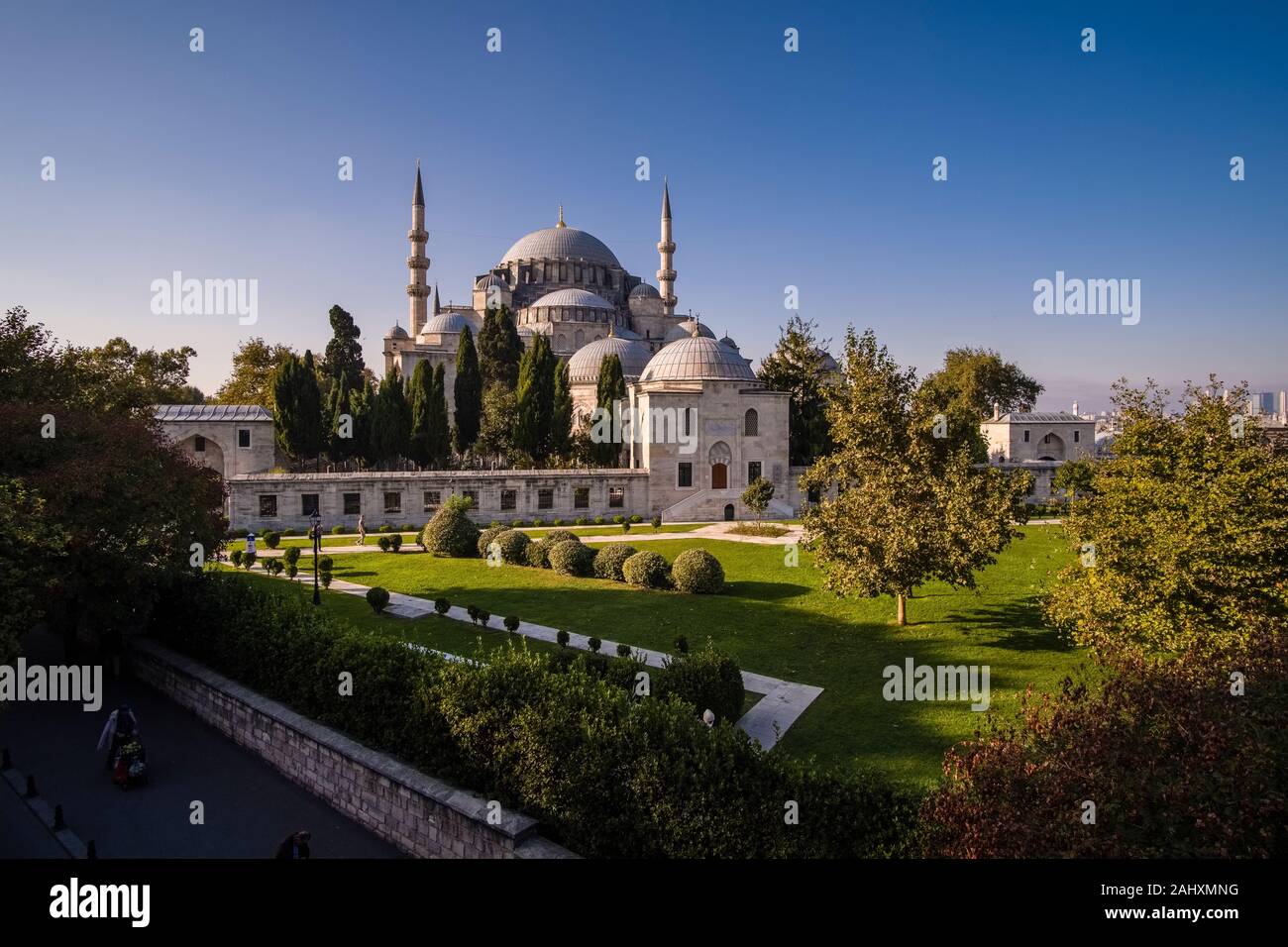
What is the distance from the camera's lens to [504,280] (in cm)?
7100

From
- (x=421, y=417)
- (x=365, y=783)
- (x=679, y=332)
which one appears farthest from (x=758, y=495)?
(x=679, y=332)

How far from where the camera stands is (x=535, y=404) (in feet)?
135

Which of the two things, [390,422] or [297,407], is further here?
[390,422]

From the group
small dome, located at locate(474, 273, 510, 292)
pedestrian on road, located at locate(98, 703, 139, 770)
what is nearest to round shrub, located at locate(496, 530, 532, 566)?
pedestrian on road, located at locate(98, 703, 139, 770)

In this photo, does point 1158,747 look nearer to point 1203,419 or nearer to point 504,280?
point 1203,419

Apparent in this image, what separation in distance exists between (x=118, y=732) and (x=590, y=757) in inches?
325

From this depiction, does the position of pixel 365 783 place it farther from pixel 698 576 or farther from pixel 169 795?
pixel 698 576

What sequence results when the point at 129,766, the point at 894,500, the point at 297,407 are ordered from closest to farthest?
the point at 129,766 → the point at 894,500 → the point at 297,407

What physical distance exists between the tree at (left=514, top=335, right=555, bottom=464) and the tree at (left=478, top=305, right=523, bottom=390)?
628 centimetres

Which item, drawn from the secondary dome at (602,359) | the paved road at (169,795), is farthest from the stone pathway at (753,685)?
the secondary dome at (602,359)

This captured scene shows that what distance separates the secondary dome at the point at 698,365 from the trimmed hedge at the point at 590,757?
2936 centimetres

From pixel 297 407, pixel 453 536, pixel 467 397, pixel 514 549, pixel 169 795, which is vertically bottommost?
pixel 169 795

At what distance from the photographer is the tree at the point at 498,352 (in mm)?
48219
